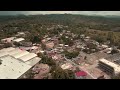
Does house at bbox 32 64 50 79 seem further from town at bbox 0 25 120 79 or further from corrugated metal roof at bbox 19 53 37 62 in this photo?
corrugated metal roof at bbox 19 53 37 62

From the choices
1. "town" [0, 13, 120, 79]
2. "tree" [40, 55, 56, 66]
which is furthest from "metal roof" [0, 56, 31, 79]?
"tree" [40, 55, 56, 66]

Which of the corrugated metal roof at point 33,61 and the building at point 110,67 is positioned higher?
the corrugated metal roof at point 33,61

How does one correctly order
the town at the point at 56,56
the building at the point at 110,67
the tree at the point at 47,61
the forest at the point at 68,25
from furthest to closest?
the forest at the point at 68,25
the tree at the point at 47,61
the building at the point at 110,67
the town at the point at 56,56

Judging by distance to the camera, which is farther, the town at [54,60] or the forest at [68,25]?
the forest at [68,25]

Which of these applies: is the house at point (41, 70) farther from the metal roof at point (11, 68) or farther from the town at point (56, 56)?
the metal roof at point (11, 68)

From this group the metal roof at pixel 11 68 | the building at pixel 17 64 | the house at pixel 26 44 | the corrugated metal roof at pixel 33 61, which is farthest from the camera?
the house at pixel 26 44

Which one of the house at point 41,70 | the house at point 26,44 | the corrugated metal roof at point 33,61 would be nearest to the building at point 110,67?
the house at point 41,70
